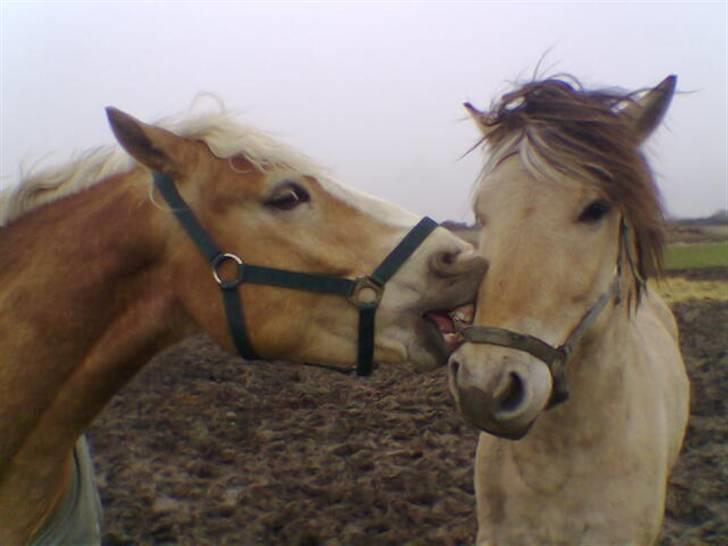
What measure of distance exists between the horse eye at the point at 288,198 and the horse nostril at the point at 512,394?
3.12 ft

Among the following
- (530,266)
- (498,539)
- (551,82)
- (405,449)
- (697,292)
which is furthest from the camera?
(697,292)

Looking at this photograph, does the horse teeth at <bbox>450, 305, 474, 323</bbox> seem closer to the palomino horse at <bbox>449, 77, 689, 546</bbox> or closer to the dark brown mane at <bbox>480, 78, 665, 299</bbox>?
the palomino horse at <bbox>449, 77, 689, 546</bbox>

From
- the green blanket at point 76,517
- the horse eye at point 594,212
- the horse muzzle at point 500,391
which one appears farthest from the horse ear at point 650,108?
the green blanket at point 76,517

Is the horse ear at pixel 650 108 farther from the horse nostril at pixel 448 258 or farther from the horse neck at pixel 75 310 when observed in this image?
the horse neck at pixel 75 310

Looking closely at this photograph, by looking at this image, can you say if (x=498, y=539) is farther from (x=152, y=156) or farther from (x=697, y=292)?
(x=697, y=292)

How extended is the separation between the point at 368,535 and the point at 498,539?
1.74 metres

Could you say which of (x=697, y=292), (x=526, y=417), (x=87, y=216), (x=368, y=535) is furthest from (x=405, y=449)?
(x=697, y=292)

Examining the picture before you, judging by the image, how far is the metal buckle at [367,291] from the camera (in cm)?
226

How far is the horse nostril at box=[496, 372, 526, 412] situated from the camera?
230 centimetres

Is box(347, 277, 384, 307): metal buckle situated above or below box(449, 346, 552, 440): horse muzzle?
above

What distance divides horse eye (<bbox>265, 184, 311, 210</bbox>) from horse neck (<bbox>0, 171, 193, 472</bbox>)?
402mm

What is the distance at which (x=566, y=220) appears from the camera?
2559 millimetres

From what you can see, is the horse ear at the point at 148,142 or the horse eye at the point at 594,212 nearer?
the horse ear at the point at 148,142

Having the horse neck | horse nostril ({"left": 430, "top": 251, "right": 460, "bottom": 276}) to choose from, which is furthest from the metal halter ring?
horse nostril ({"left": 430, "top": 251, "right": 460, "bottom": 276})
